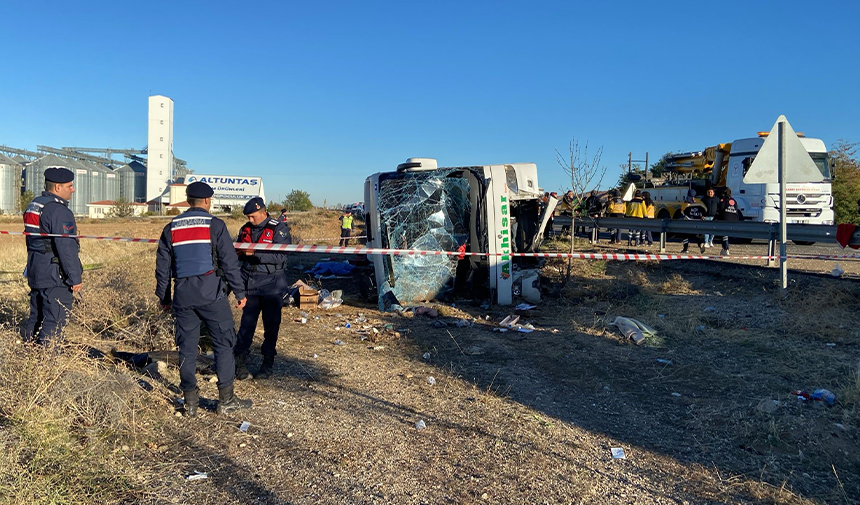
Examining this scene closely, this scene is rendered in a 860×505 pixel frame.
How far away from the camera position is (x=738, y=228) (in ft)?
37.0

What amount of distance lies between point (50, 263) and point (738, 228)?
11.0 metres

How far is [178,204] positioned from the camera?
65.5 metres

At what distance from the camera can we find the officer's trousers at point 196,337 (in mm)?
4496

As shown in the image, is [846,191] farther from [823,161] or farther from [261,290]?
[261,290]

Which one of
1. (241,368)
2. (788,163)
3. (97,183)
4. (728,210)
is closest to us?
(241,368)

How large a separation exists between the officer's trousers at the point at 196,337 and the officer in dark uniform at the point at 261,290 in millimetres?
833

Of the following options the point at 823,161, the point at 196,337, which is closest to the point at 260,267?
the point at 196,337

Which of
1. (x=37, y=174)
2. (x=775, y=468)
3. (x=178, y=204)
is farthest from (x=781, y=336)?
(x=37, y=174)

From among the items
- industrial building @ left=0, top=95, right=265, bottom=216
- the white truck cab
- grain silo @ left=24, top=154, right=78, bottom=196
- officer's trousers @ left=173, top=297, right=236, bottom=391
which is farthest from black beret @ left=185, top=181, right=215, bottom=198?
grain silo @ left=24, top=154, right=78, bottom=196

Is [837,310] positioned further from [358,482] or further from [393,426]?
[358,482]

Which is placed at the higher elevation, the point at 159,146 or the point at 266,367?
the point at 159,146

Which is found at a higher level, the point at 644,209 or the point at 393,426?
the point at 644,209

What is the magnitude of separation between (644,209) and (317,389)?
611 inches

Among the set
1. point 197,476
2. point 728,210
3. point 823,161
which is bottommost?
point 197,476
